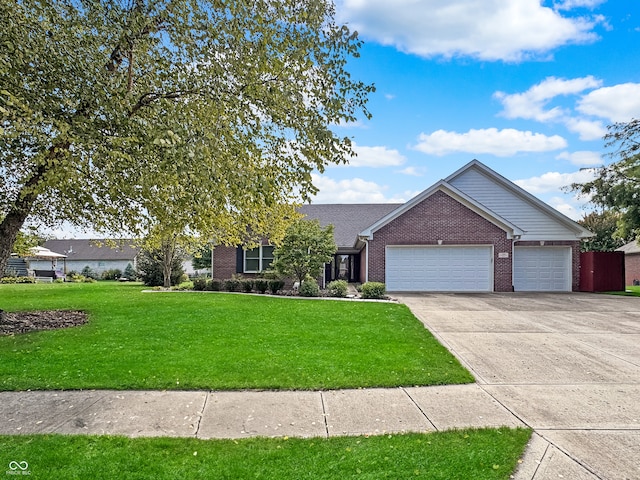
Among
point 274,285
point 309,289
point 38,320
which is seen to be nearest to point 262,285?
point 274,285

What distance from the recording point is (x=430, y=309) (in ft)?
41.0

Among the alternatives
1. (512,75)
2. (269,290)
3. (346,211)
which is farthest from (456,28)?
(346,211)

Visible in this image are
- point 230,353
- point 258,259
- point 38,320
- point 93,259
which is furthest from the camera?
point 93,259

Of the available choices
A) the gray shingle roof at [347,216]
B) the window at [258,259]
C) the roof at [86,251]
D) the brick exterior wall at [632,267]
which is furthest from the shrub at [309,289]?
the roof at [86,251]

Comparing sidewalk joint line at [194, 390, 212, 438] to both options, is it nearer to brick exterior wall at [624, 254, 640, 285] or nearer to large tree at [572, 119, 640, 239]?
large tree at [572, 119, 640, 239]

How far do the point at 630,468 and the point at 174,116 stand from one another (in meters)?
6.68

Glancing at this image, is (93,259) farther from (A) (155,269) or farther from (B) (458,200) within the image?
(B) (458,200)

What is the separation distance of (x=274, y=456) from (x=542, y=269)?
19.5 meters

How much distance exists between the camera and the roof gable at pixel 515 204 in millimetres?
20047

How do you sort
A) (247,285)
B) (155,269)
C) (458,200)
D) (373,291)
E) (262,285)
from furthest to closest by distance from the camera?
(155,269) < (247,285) < (262,285) < (458,200) < (373,291)

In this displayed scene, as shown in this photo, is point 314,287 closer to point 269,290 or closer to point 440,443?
point 269,290

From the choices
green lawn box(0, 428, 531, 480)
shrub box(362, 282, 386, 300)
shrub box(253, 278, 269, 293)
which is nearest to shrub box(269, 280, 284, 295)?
shrub box(253, 278, 269, 293)

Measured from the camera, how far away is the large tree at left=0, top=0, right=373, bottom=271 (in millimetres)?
5977

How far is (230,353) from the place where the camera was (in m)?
6.95
